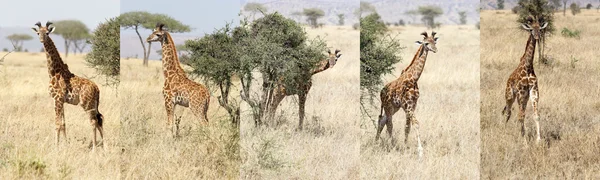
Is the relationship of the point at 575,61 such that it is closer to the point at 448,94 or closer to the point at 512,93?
the point at 448,94

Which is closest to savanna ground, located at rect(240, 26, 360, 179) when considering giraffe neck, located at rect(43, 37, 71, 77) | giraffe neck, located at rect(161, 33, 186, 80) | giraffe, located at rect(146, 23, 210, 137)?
giraffe, located at rect(146, 23, 210, 137)

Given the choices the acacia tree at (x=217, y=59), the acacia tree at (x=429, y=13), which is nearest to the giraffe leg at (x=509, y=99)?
the acacia tree at (x=217, y=59)

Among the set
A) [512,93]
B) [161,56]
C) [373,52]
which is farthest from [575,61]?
[161,56]

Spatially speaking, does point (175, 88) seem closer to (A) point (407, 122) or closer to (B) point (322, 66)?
(B) point (322, 66)

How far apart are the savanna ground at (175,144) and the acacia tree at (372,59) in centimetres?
153

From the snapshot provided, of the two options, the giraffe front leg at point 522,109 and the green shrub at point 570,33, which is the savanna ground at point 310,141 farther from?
the green shrub at point 570,33

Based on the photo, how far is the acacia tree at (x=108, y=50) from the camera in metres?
12.4

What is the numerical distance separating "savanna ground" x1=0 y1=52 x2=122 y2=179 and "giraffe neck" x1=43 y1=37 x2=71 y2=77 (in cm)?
79

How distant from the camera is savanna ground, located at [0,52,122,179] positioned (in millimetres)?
8727

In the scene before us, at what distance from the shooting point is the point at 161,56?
10.1 meters

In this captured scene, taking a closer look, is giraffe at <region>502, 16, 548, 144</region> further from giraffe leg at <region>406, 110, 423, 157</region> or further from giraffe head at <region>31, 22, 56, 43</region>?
giraffe head at <region>31, 22, 56, 43</region>

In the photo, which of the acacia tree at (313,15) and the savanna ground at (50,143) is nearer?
the savanna ground at (50,143)

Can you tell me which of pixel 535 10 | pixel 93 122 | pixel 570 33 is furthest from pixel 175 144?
pixel 570 33

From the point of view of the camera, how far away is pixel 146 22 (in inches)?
419
